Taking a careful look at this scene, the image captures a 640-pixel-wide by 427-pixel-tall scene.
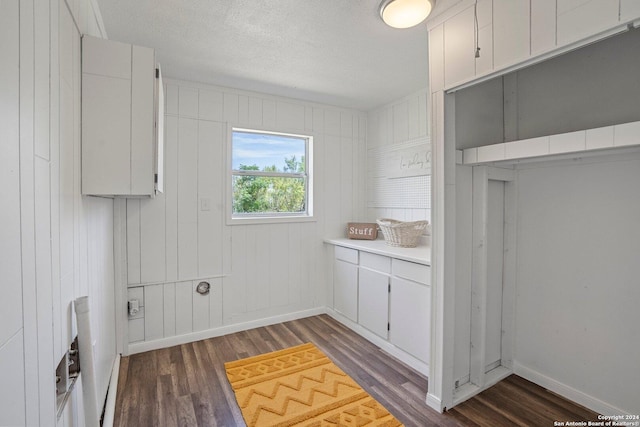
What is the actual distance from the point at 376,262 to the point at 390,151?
1.32 m

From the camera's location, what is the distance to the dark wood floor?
1.87m

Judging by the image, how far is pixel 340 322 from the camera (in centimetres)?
335

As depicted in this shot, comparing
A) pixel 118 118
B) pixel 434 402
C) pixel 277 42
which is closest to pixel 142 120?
pixel 118 118

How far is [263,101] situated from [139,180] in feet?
6.27

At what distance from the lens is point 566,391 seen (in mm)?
2037

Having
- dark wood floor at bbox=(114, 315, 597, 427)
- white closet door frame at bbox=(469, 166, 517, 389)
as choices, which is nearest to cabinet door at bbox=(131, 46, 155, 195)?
dark wood floor at bbox=(114, 315, 597, 427)

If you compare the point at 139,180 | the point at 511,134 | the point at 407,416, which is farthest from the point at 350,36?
the point at 407,416

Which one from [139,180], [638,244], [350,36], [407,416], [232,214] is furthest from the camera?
[232,214]

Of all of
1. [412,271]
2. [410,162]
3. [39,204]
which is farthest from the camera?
[410,162]

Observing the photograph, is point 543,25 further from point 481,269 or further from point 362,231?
point 362,231

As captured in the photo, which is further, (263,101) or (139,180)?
(263,101)

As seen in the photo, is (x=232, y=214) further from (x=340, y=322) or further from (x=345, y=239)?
(x=340, y=322)

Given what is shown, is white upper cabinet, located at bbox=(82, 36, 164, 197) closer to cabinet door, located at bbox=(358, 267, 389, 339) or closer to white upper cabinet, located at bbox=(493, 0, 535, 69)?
white upper cabinet, located at bbox=(493, 0, 535, 69)

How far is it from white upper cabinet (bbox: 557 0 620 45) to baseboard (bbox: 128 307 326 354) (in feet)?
10.1
